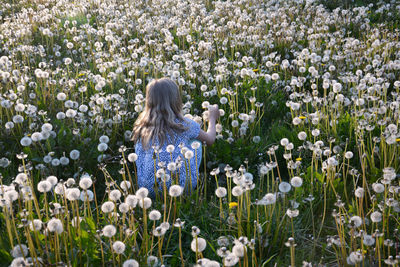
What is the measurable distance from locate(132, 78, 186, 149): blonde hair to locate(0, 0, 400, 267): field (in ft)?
1.19

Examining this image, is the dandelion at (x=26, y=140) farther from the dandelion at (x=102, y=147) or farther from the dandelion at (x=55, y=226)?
the dandelion at (x=55, y=226)

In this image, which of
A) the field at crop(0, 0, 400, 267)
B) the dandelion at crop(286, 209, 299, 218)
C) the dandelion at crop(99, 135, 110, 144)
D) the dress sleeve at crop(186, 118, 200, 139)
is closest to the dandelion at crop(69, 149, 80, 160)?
the field at crop(0, 0, 400, 267)

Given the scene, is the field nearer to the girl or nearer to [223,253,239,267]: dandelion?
[223,253,239,267]: dandelion

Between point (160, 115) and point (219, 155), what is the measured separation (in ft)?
2.82

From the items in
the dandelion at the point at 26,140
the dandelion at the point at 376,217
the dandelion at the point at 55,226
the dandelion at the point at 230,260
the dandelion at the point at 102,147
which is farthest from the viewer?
the dandelion at the point at 102,147

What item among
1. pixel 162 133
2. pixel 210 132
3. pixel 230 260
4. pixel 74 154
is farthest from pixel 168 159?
pixel 230 260

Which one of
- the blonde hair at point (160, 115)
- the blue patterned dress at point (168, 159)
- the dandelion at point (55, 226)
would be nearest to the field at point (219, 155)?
the dandelion at point (55, 226)

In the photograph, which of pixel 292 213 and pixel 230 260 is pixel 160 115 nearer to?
pixel 292 213

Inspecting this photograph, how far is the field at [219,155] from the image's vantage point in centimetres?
252

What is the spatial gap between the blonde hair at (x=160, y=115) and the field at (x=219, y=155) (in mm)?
363

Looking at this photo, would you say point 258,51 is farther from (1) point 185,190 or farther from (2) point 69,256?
(2) point 69,256

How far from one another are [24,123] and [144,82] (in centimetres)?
171

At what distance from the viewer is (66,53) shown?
295 inches

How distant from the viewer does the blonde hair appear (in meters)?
3.81
